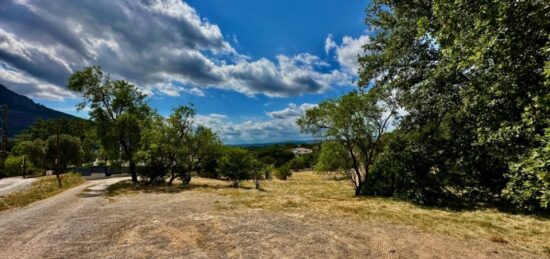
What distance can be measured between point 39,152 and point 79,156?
485 centimetres

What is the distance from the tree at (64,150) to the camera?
39.3m

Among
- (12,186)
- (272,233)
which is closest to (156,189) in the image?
(272,233)

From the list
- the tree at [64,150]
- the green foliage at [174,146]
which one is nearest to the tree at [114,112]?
the green foliage at [174,146]

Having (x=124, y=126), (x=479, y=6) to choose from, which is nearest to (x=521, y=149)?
(x=479, y=6)

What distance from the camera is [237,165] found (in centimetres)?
2223

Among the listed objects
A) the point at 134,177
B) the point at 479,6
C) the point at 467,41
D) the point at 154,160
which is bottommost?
the point at 134,177

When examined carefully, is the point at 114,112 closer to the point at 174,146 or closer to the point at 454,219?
the point at 174,146

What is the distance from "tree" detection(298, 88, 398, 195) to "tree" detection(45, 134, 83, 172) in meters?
38.8

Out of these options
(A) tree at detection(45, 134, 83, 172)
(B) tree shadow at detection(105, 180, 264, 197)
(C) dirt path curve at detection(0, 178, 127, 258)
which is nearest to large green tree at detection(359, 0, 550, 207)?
(C) dirt path curve at detection(0, 178, 127, 258)

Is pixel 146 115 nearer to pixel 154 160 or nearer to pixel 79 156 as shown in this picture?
pixel 154 160

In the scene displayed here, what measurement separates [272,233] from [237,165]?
15.2 m

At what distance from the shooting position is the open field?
19.7 ft

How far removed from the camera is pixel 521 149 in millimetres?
8461

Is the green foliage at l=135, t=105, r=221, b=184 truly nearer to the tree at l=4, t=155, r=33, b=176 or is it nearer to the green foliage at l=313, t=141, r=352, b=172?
the green foliage at l=313, t=141, r=352, b=172
